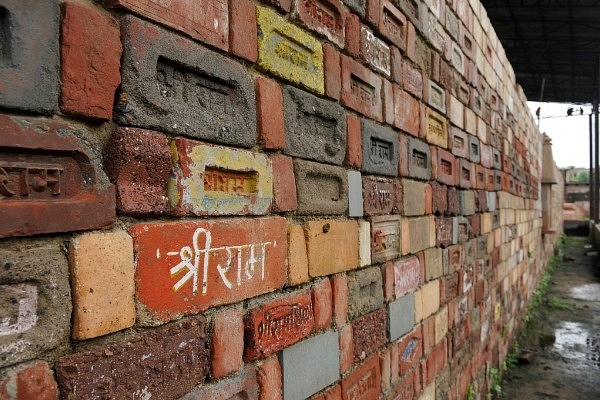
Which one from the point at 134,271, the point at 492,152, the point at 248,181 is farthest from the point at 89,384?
the point at 492,152

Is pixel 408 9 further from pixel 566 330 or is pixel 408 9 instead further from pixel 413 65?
pixel 566 330

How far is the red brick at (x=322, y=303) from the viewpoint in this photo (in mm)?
1504

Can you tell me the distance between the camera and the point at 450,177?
290cm

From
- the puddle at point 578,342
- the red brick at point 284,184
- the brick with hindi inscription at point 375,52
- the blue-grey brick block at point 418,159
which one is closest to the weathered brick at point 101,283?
the red brick at point 284,184

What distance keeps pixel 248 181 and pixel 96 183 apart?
1.46 ft

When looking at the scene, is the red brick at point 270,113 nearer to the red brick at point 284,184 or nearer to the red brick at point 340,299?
the red brick at point 284,184

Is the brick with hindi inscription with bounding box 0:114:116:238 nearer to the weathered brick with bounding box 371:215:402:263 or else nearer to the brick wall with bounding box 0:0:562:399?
the brick wall with bounding box 0:0:562:399

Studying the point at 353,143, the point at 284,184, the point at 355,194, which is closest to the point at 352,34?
the point at 353,143

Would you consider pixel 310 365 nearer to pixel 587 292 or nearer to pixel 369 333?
pixel 369 333

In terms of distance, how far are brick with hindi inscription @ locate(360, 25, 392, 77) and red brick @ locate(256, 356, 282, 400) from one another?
1230 millimetres

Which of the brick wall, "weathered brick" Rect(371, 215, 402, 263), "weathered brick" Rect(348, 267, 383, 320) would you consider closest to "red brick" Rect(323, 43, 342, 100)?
the brick wall

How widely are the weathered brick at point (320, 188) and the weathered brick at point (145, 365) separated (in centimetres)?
55

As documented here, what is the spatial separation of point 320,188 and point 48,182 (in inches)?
35.8

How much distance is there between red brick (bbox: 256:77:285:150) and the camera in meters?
1.27
